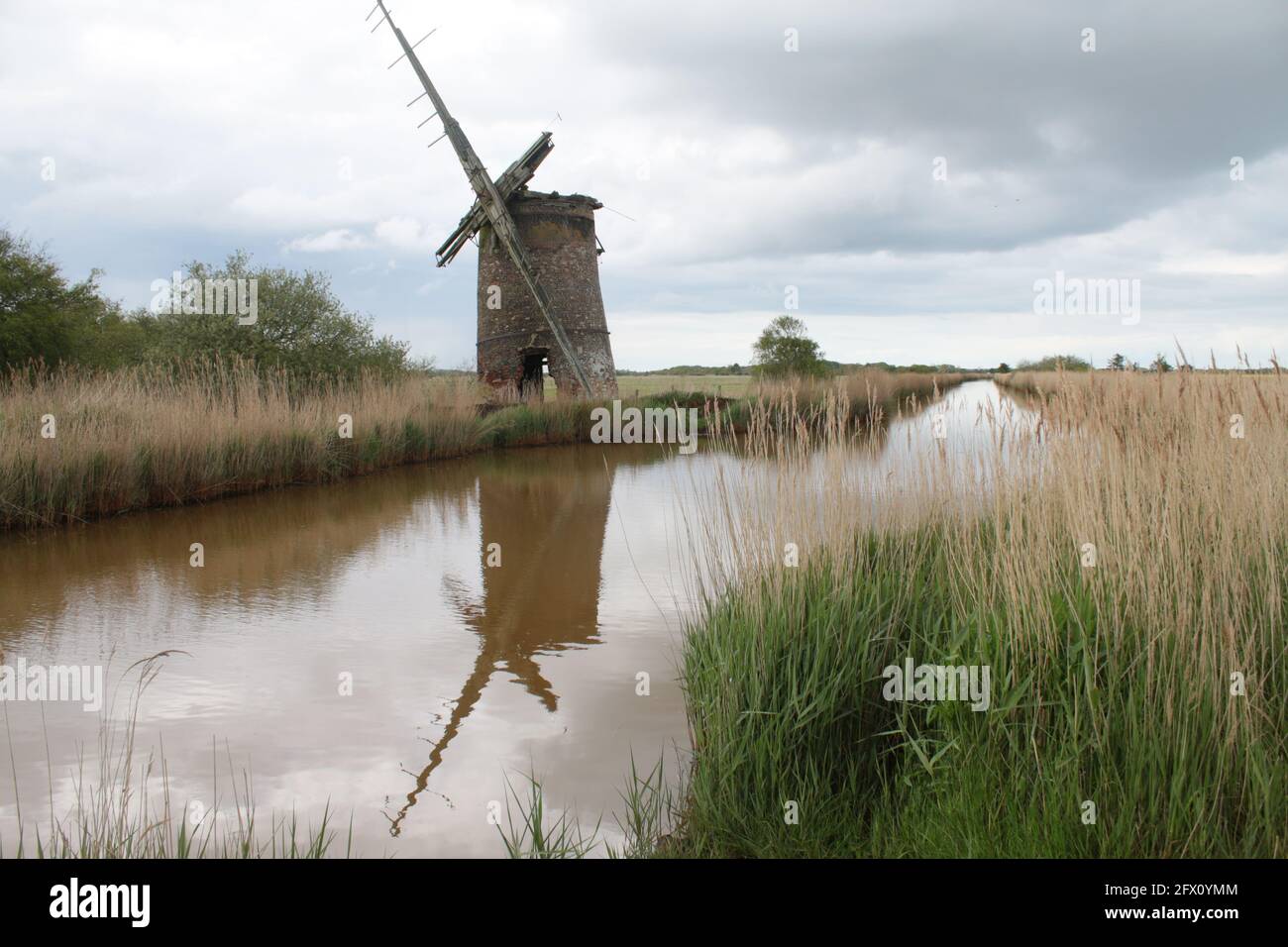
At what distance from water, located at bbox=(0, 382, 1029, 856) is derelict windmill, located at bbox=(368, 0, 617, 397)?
10.4 meters

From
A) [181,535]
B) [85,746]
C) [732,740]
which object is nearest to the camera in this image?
[732,740]

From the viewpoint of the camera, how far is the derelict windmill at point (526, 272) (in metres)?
19.5

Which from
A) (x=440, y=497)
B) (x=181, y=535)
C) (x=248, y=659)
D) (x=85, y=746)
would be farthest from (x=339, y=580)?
(x=440, y=497)

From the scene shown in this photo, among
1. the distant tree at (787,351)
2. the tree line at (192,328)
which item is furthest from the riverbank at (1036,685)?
the distant tree at (787,351)

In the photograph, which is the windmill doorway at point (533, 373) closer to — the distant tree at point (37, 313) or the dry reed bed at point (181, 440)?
the dry reed bed at point (181, 440)

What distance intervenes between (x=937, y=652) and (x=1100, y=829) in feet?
3.54

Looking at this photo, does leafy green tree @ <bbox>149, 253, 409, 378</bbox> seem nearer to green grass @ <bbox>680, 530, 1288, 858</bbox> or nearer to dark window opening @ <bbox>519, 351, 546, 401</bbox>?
dark window opening @ <bbox>519, 351, 546, 401</bbox>

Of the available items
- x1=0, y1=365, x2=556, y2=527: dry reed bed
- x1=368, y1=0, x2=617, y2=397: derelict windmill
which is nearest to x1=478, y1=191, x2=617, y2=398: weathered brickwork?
x1=368, y1=0, x2=617, y2=397: derelict windmill

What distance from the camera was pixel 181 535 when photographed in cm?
866

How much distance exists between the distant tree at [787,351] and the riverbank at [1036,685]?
2862cm

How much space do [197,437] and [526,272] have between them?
979cm

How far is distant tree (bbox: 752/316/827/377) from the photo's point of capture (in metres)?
32.7
